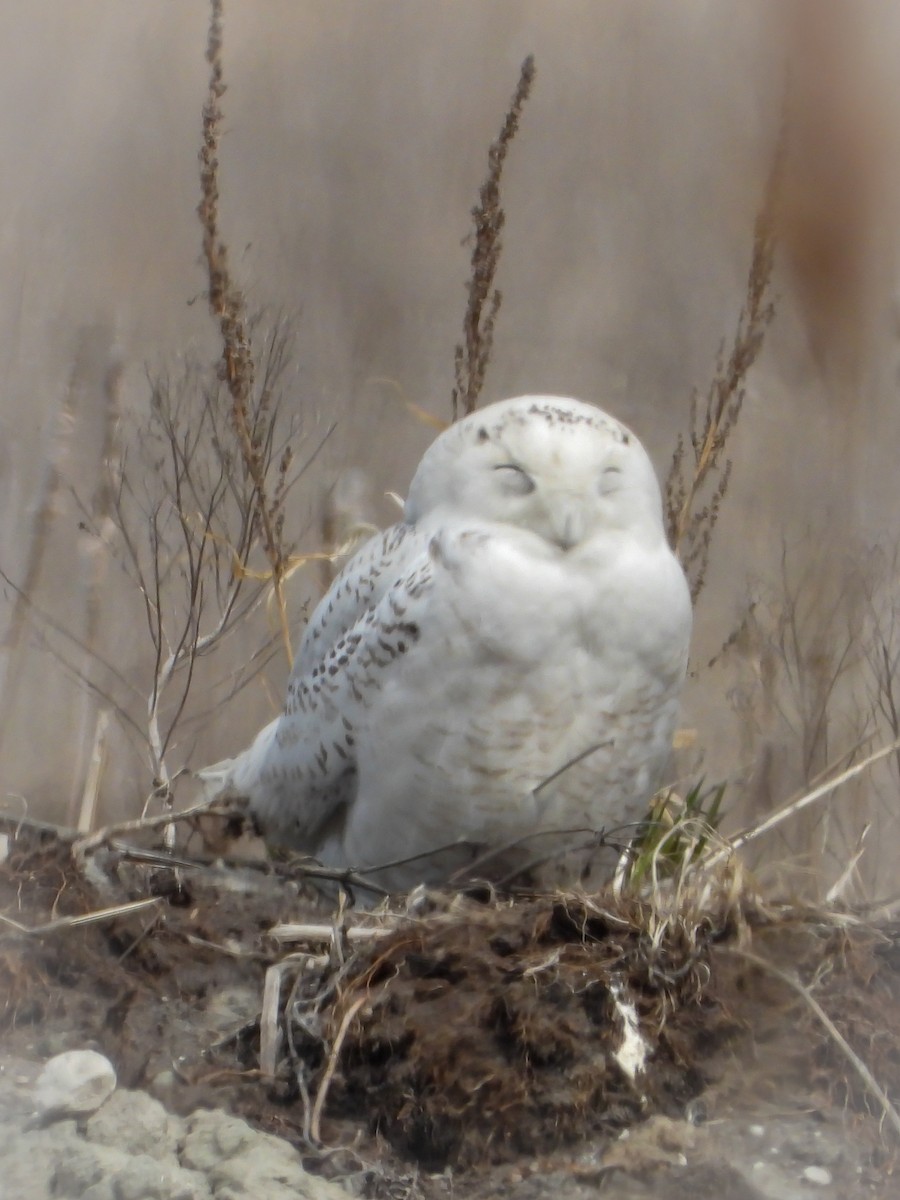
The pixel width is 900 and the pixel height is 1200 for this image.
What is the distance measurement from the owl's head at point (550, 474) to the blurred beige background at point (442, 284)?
0.28 m

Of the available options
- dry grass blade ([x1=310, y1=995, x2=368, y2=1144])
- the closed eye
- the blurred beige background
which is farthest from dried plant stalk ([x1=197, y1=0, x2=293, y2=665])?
dry grass blade ([x1=310, y1=995, x2=368, y2=1144])

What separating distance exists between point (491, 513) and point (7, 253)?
675 mm

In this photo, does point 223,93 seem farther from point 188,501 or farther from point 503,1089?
point 503,1089

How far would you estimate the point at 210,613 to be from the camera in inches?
70.4

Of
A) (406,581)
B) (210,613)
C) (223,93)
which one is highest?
(223,93)

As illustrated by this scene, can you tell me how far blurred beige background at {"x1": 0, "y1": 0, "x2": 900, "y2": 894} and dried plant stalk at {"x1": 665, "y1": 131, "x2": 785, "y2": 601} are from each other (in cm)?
3

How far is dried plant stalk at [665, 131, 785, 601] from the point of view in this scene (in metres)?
1.39

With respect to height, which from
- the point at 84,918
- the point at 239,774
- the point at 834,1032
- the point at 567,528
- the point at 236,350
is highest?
the point at 236,350

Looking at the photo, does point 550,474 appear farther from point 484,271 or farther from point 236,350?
point 236,350

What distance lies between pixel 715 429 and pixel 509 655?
522mm

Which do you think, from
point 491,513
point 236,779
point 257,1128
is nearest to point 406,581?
point 491,513

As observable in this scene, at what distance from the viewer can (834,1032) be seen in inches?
37.9

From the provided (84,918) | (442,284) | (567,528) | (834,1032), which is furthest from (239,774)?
(834,1032)

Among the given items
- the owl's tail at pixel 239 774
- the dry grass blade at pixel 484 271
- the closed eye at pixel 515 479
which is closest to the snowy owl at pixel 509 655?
the closed eye at pixel 515 479
